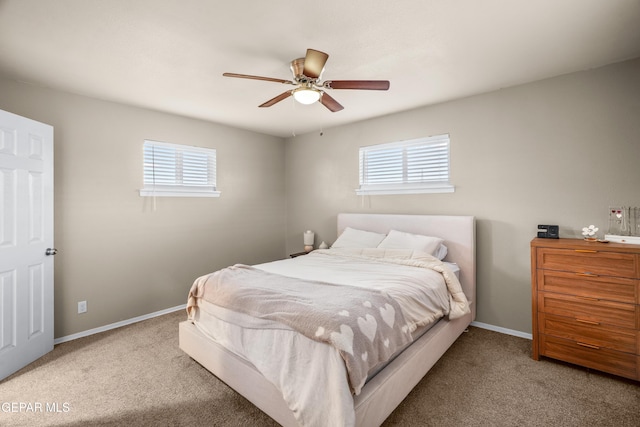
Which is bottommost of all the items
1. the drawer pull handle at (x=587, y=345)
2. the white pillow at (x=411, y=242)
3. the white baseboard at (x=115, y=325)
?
the white baseboard at (x=115, y=325)

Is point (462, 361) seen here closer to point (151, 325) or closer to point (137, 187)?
point (151, 325)

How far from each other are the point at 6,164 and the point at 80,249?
1.09 metres

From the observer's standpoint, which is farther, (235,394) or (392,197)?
(392,197)

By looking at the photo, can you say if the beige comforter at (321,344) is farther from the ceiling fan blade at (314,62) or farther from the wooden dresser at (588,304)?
the ceiling fan blade at (314,62)

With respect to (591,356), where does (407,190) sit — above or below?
above

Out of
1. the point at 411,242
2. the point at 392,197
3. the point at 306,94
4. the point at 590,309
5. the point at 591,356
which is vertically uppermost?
the point at 306,94

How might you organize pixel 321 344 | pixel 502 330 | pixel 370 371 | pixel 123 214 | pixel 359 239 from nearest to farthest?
1. pixel 321 344
2. pixel 370 371
3. pixel 502 330
4. pixel 123 214
5. pixel 359 239

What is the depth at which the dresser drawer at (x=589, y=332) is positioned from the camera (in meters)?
2.13

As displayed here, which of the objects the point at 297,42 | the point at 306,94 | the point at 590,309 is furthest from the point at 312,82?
the point at 590,309

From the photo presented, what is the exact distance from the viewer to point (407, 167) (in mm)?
3811

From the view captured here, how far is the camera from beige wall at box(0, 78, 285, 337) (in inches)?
118

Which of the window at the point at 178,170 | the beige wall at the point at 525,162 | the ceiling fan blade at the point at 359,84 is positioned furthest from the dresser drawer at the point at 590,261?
the window at the point at 178,170

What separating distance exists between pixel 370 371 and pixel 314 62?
76.8 inches

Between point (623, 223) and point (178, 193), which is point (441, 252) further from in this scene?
point (178, 193)
